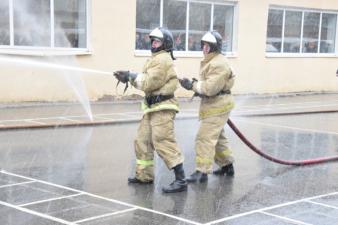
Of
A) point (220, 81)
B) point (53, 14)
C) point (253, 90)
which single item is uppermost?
point (53, 14)

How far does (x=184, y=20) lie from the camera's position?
56.7 feet

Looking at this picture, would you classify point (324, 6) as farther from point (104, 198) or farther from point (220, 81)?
point (104, 198)

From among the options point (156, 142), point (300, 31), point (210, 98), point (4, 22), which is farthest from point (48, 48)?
point (300, 31)

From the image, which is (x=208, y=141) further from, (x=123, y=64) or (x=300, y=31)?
(x=300, y=31)

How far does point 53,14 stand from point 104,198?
8956mm

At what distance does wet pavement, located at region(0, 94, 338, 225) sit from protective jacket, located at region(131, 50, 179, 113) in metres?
0.99

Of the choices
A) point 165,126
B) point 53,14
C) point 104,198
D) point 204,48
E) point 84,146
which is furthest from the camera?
point 53,14

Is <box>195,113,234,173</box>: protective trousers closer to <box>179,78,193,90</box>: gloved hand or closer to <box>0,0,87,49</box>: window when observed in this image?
<box>179,78,193,90</box>: gloved hand

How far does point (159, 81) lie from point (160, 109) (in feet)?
1.07

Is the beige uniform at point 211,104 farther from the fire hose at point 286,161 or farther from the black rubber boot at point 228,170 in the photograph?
the fire hose at point 286,161

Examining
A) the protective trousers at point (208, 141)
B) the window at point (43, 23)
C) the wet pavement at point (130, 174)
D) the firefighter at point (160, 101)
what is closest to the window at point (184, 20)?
the window at point (43, 23)

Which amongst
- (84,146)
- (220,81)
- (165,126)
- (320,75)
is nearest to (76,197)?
(165,126)

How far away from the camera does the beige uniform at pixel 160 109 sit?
21.5ft

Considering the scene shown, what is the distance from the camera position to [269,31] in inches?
771
